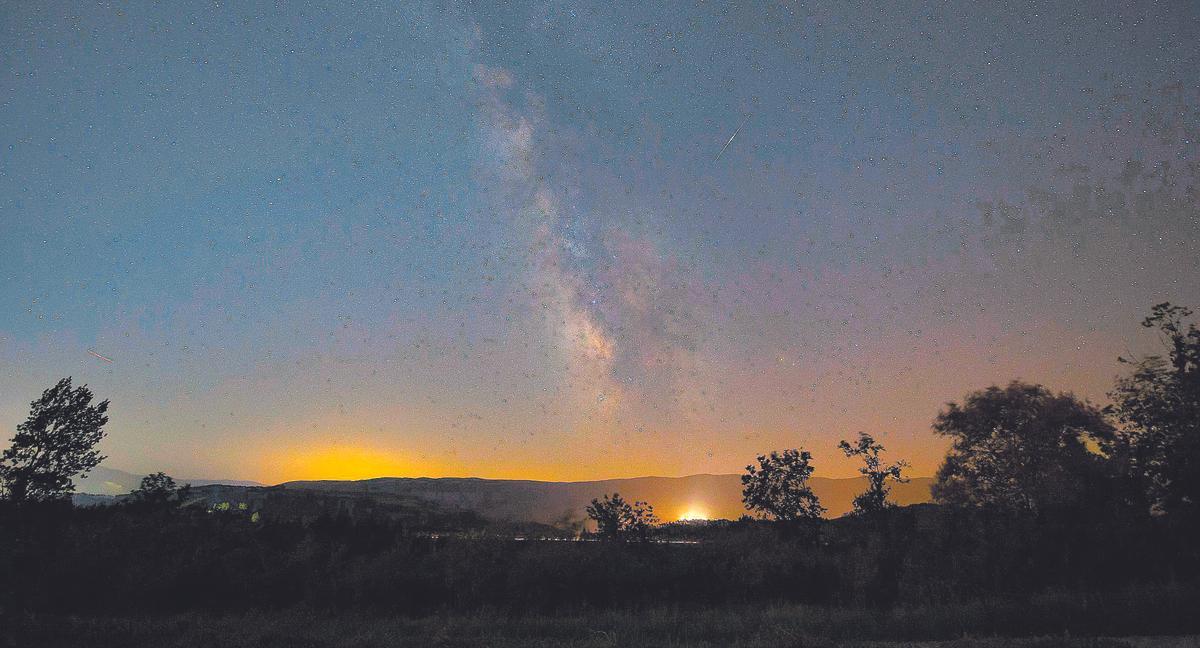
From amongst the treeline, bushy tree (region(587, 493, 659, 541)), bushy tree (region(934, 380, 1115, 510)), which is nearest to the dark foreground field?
the treeline

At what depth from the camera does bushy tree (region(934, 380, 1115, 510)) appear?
40938mm

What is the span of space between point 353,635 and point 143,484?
3874 cm

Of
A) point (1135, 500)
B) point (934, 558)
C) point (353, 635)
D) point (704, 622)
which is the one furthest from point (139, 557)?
point (1135, 500)

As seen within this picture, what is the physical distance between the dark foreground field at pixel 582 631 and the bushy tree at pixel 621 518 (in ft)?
52.8

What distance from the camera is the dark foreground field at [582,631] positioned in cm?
1423

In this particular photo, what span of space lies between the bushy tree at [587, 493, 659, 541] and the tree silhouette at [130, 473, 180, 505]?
1219 inches

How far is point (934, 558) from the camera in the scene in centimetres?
2375

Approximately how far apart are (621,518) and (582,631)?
2038cm

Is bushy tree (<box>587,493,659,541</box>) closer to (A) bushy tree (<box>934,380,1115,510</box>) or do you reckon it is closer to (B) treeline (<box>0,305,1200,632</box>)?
(B) treeline (<box>0,305,1200,632</box>)

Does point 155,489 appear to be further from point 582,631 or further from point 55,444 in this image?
point 582,631

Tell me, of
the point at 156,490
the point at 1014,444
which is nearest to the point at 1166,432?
the point at 1014,444

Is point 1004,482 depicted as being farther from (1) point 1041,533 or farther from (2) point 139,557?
(2) point 139,557

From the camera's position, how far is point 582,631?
55.6 feet

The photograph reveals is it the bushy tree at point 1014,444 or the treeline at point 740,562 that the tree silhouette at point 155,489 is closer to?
the treeline at point 740,562
